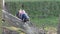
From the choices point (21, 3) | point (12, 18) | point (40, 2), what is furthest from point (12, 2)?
point (12, 18)

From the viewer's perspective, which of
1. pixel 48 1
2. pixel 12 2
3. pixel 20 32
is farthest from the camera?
pixel 48 1

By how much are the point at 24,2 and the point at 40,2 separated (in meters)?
0.84

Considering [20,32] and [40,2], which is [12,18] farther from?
[40,2]

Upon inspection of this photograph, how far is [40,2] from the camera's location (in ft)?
35.0

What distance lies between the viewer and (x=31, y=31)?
4516 millimetres

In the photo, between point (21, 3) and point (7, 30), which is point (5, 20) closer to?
point (7, 30)

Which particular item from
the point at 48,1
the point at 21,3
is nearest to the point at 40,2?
the point at 48,1

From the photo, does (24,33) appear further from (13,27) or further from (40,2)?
(40,2)

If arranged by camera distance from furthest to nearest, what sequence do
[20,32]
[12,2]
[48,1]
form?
[48,1]
[12,2]
[20,32]

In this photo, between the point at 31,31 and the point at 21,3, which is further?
the point at 21,3

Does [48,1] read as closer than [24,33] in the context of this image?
No

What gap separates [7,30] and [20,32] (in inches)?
10.9

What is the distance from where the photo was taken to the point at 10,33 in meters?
4.45

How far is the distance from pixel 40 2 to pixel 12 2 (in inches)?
62.2
